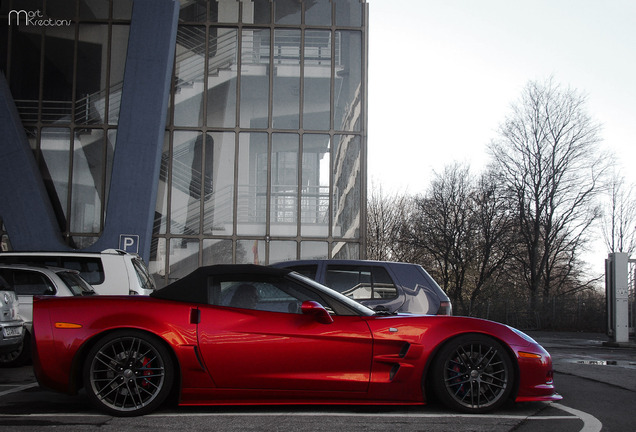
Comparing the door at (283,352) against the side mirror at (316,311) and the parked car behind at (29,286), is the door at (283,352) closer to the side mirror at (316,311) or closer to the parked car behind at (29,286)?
the side mirror at (316,311)

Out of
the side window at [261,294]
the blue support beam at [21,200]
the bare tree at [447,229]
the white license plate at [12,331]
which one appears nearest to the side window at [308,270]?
the white license plate at [12,331]

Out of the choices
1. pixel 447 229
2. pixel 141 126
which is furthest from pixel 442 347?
pixel 447 229

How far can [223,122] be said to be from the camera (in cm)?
2088

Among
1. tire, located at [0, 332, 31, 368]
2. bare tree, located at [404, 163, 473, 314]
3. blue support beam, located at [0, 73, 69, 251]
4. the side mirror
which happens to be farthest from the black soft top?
bare tree, located at [404, 163, 473, 314]

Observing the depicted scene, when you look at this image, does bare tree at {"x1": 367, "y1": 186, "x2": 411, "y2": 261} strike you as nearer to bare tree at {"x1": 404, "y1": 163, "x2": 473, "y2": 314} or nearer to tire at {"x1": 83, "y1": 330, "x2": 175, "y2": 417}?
bare tree at {"x1": 404, "y1": 163, "x2": 473, "y2": 314}

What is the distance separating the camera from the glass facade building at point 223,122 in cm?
2027

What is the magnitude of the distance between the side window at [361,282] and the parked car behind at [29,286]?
3606 millimetres

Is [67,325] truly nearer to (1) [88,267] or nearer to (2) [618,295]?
(1) [88,267]

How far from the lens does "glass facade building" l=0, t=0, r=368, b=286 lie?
2027 centimetres

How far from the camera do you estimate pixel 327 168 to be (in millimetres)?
20656

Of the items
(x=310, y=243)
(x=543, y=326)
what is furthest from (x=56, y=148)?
(x=543, y=326)

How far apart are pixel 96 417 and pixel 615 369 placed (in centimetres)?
743

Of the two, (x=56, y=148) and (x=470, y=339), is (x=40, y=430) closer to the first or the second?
(x=470, y=339)

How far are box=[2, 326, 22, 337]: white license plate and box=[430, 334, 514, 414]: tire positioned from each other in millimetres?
5291
